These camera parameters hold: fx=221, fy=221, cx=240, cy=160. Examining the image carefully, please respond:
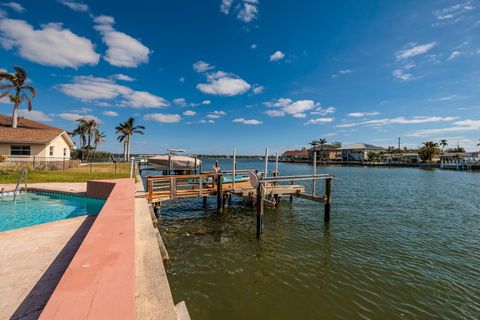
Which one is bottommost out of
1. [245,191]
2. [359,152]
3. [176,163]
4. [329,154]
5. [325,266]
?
[325,266]

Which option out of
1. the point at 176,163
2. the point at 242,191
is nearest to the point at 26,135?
the point at 176,163

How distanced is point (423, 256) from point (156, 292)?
10720 mm

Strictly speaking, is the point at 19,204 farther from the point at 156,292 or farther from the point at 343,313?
the point at 343,313

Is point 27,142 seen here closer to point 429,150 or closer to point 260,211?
point 260,211

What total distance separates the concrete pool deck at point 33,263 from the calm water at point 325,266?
3.09 metres

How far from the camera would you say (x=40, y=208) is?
12609 millimetres

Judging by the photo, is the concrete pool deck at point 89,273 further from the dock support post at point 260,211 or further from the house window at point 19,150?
the house window at point 19,150

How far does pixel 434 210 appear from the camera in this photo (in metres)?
17.1

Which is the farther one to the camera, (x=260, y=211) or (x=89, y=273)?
(x=260, y=211)

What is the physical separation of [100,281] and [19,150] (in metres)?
32.2

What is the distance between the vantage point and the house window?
82.3 ft

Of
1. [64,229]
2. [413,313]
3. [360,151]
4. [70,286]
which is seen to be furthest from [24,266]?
[360,151]

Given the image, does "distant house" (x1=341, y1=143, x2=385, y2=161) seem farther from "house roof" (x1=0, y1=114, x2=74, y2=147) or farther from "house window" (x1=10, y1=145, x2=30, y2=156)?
"house window" (x1=10, y1=145, x2=30, y2=156)

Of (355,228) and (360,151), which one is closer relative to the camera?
(355,228)
